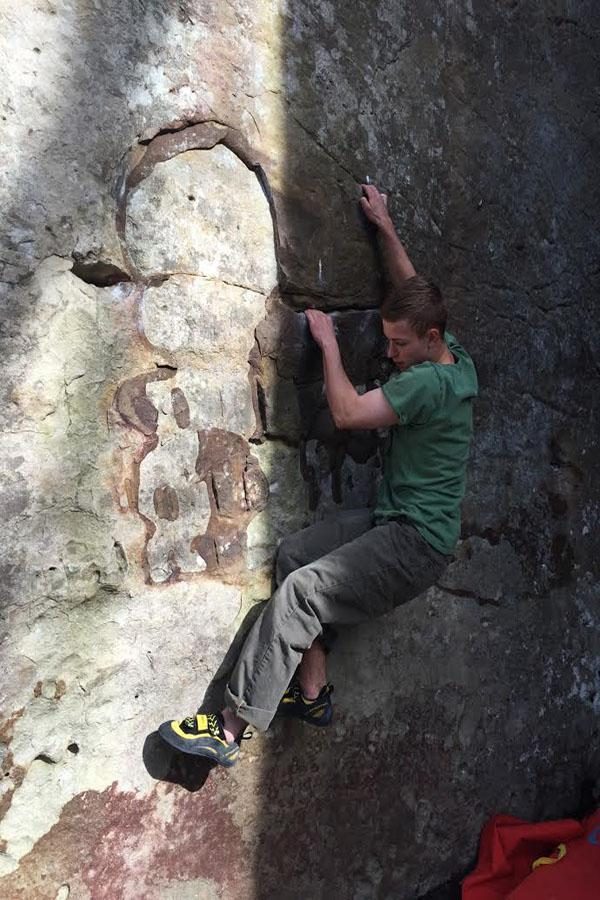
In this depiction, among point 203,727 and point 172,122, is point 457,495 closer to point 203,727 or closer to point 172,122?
point 203,727

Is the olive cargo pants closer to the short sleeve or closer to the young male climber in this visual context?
the young male climber

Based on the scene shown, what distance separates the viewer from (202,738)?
1.63 metres

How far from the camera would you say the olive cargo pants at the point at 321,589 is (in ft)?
5.43

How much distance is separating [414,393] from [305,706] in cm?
73

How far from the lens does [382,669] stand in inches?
80.4

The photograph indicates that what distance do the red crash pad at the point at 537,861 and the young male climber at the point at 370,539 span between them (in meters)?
0.77

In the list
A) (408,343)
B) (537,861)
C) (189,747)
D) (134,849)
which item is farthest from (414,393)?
(537,861)

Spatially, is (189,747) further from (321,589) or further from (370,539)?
(370,539)

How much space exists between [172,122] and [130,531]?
2.74ft

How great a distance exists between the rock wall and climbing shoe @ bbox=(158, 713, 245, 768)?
54 millimetres

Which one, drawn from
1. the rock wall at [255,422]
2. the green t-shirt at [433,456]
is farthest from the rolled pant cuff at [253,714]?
the green t-shirt at [433,456]

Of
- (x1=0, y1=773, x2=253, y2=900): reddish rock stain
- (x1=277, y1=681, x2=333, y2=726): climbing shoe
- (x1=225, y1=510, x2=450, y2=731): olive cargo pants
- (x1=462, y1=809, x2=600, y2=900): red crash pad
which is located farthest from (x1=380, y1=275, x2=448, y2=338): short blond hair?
(x1=462, y1=809, x2=600, y2=900): red crash pad

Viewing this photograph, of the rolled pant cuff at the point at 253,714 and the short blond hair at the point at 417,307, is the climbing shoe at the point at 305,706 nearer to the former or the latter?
the rolled pant cuff at the point at 253,714

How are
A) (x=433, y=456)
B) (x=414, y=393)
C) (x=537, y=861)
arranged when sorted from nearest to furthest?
(x=414, y=393) < (x=433, y=456) < (x=537, y=861)
